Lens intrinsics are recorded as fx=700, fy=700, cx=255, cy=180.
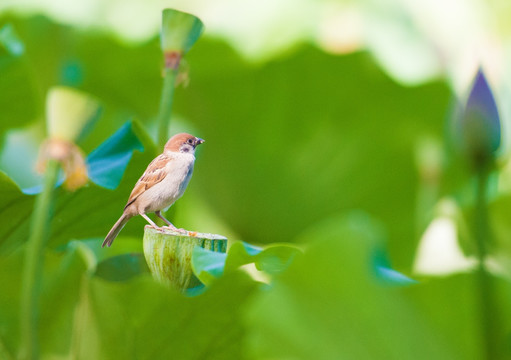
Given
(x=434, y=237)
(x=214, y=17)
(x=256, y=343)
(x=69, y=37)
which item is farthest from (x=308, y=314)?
(x=214, y=17)

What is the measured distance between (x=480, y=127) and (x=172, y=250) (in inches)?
4.0

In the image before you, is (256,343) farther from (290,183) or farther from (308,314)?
(290,183)

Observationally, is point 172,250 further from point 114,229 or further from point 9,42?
point 9,42

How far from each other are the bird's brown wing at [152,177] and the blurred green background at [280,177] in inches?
1.2

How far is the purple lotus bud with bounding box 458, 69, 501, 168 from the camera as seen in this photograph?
0.57 feet

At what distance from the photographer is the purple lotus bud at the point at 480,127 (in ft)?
0.57

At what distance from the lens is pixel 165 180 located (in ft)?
→ 0.79

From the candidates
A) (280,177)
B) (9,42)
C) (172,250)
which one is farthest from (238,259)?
(280,177)

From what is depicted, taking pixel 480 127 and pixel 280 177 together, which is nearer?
pixel 480 127

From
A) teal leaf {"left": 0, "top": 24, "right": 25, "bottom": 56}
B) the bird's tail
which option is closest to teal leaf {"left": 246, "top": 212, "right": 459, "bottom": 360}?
the bird's tail

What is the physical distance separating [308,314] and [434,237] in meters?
0.53

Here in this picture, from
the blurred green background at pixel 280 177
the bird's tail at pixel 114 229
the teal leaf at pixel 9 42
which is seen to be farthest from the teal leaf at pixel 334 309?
the teal leaf at pixel 9 42

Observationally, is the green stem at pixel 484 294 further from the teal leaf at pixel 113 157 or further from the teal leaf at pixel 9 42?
the teal leaf at pixel 9 42

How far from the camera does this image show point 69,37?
0.88 metres
